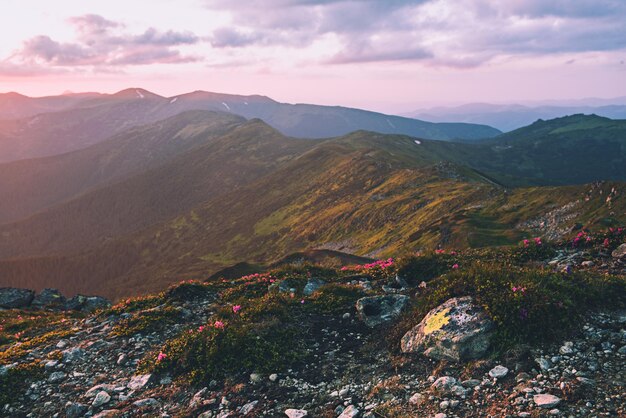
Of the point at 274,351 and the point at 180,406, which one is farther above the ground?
the point at 274,351

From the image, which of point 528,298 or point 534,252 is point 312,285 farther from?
point 534,252

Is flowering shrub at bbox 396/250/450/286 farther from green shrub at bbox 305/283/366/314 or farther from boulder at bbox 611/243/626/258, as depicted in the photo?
boulder at bbox 611/243/626/258


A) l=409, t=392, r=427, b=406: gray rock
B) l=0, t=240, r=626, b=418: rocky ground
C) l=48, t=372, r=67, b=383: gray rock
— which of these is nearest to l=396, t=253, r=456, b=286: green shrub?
l=0, t=240, r=626, b=418: rocky ground

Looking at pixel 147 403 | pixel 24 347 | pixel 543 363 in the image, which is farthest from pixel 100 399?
pixel 543 363

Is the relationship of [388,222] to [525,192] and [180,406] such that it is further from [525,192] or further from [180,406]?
[180,406]

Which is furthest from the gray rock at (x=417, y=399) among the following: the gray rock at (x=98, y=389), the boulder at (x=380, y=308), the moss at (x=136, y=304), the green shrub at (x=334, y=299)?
the moss at (x=136, y=304)

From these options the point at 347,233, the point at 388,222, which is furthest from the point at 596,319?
the point at 347,233
